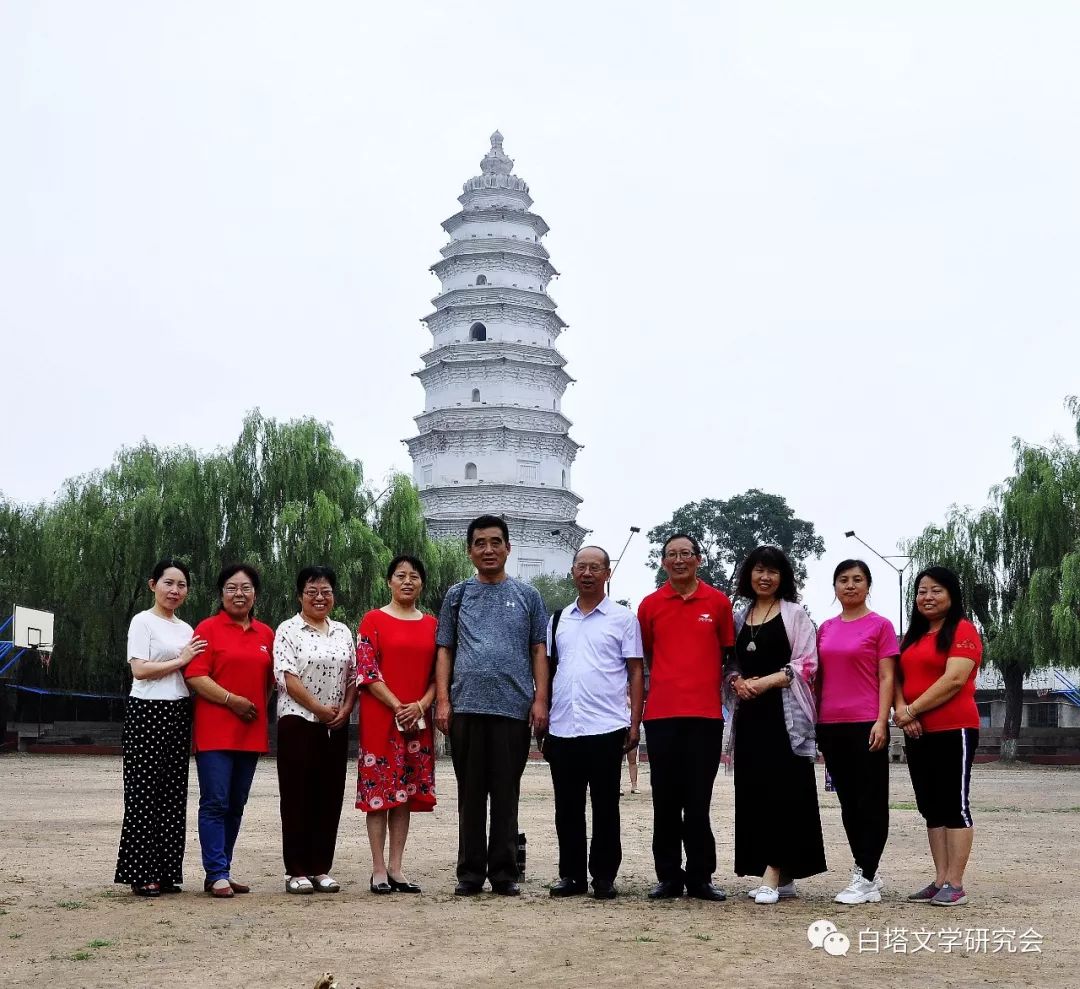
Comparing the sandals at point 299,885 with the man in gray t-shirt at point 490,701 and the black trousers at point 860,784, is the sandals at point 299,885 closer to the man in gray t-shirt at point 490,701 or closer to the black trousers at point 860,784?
the man in gray t-shirt at point 490,701

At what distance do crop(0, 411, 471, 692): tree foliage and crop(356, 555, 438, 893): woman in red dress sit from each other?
1951 centimetres

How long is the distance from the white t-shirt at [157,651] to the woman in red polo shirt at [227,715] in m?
0.08

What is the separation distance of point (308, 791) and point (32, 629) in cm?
2146

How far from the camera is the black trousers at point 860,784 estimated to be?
244 inches

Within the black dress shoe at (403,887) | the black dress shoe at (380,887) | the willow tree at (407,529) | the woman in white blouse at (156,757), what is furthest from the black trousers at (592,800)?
the willow tree at (407,529)

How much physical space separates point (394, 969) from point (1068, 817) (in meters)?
9.86

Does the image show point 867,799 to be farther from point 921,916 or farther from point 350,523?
point 350,523

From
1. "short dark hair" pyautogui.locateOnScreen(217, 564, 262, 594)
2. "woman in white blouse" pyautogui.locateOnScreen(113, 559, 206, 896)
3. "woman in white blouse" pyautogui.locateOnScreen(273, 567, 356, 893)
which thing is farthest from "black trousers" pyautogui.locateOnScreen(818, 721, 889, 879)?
"woman in white blouse" pyautogui.locateOnScreen(113, 559, 206, 896)

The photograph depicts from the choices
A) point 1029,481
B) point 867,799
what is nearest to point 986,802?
point 867,799

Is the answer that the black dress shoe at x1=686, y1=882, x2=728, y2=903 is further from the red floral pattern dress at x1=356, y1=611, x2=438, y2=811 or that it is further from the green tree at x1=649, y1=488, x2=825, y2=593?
the green tree at x1=649, y1=488, x2=825, y2=593

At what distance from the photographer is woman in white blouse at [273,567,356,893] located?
20.5 feet

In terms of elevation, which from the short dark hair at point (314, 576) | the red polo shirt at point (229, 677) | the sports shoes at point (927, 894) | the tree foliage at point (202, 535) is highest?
the tree foliage at point (202, 535)

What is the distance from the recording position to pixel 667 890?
6.19 m

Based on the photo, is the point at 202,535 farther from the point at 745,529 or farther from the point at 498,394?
the point at 745,529
